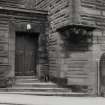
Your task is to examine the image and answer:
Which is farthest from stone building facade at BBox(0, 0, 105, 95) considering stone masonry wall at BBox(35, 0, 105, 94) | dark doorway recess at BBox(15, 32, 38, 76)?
dark doorway recess at BBox(15, 32, 38, 76)

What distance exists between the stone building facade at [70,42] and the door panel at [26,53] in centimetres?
28

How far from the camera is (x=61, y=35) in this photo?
10609mm

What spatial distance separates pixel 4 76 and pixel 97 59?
457 cm

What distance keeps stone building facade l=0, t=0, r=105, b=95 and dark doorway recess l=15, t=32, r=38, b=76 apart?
0.28m

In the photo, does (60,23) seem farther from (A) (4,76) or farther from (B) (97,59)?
(A) (4,76)

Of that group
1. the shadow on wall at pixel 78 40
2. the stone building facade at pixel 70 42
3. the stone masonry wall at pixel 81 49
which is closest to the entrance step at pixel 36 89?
the stone building facade at pixel 70 42

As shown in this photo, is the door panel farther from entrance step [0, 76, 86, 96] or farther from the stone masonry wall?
the stone masonry wall

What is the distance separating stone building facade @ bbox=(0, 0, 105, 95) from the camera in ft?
→ 33.4

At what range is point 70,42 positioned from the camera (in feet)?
34.0

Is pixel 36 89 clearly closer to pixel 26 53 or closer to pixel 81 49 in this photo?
pixel 26 53

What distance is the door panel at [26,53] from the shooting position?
1130 centimetres

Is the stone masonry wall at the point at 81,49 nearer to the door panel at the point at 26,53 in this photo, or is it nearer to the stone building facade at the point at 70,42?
the stone building facade at the point at 70,42

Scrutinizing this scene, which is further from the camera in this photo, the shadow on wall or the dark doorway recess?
the dark doorway recess

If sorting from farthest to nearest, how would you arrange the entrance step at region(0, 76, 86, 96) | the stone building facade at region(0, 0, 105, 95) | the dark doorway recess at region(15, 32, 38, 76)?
the dark doorway recess at region(15, 32, 38, 76) < the stone building facade at region(0, 0, 105, 95) < the entrance step at region(0, 76, 86, 96)
